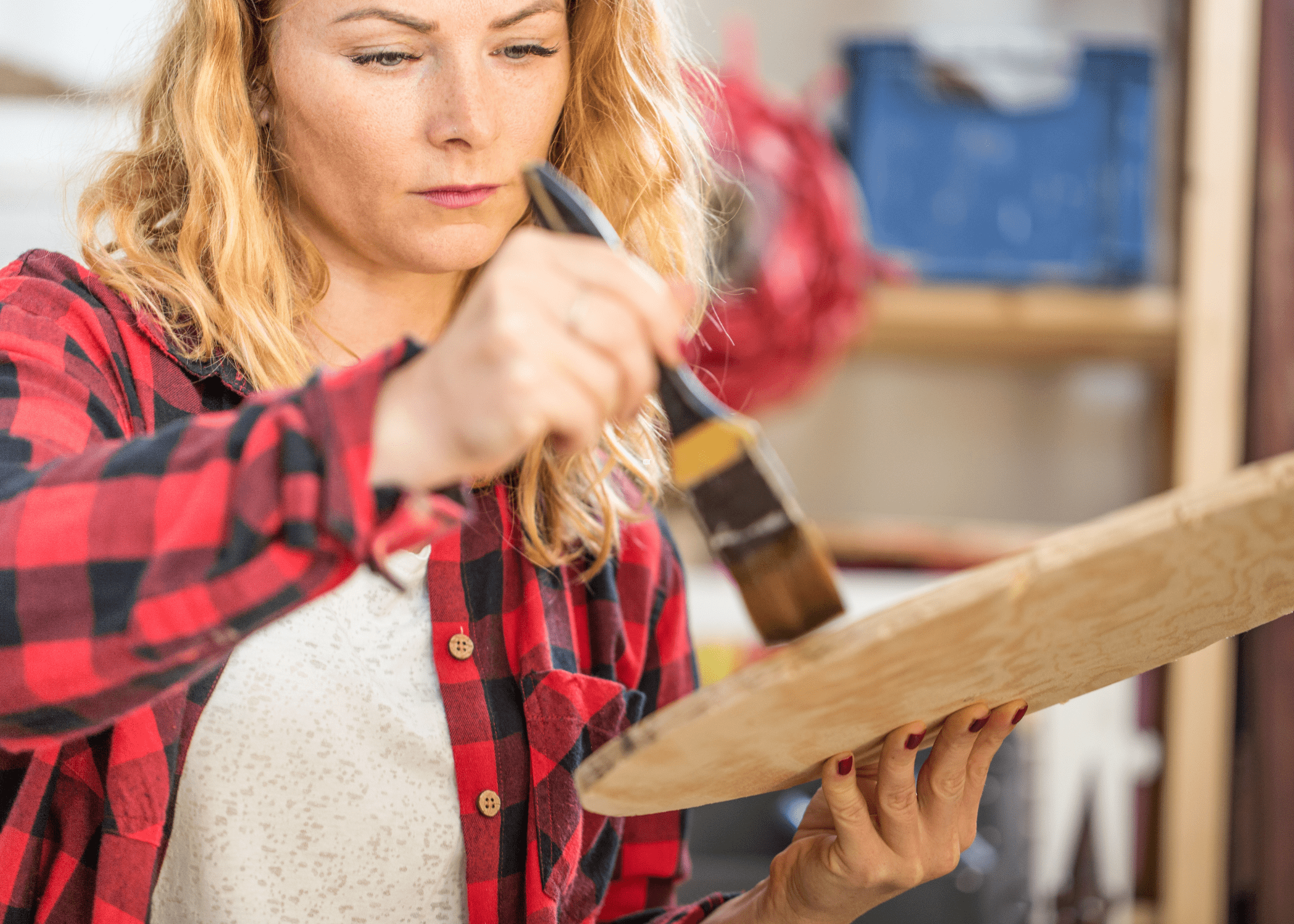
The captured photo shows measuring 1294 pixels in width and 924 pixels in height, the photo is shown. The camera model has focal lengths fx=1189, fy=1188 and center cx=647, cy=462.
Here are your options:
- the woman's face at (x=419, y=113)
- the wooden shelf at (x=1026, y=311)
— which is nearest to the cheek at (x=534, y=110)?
the woman's face at (x=419, y=113)

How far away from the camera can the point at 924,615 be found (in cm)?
49

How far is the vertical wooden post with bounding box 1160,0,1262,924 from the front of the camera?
6.51 ft

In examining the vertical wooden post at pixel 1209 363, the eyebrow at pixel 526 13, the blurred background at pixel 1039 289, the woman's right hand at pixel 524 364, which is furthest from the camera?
the vertical wooden post at pixel 1209 363

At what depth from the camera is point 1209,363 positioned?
6.62 ft

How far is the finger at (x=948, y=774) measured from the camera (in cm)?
68

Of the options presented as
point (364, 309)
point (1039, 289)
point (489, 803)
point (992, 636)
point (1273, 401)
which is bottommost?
point (1273, 401)

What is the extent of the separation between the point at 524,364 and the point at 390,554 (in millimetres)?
111

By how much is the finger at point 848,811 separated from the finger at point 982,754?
0.06 meters

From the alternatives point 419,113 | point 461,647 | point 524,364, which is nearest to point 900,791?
point 461,647

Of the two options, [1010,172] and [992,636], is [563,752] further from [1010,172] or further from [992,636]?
[1010,172]

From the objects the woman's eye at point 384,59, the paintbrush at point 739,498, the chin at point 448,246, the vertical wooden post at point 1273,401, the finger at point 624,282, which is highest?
the woman's eye at point 384,59

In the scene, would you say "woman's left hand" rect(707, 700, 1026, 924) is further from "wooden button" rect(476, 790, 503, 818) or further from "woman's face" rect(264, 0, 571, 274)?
"woman's face" rect(264, 0, 571, 274)

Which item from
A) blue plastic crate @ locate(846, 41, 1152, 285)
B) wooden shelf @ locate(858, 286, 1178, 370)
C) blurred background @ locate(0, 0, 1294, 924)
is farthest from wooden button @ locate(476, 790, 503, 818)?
blue plastic crate @ locate(846, 41, 1152, 285)

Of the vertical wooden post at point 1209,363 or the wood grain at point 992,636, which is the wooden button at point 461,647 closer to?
the wood grain at point 992,636
